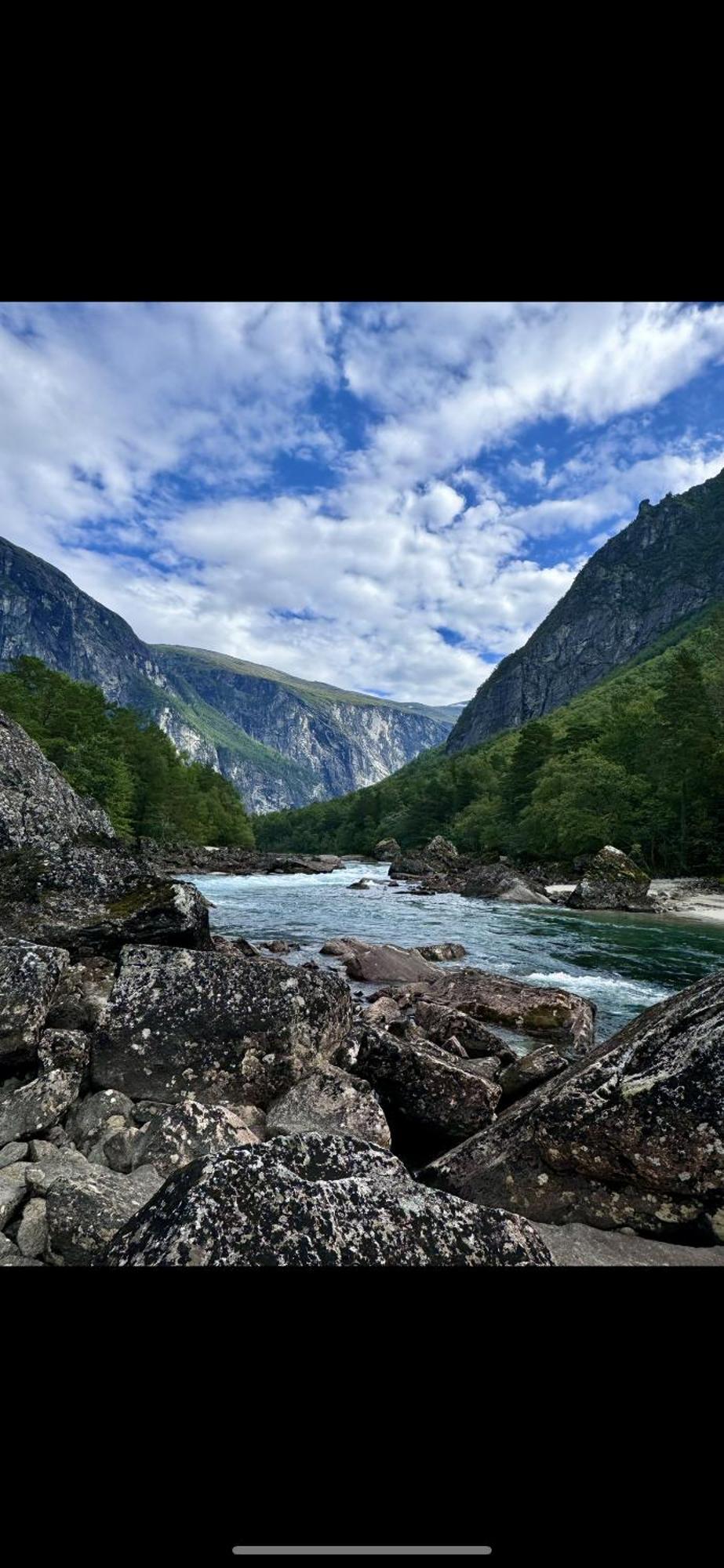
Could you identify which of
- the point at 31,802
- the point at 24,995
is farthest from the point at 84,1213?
the point at 31,802

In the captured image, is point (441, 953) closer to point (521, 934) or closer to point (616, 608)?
point (521, 934)

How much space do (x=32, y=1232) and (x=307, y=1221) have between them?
1763mm

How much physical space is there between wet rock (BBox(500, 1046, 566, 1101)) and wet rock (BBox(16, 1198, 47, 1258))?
3992 millimetres

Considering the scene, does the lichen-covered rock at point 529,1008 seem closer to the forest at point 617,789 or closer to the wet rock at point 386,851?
the forest at point 617,789

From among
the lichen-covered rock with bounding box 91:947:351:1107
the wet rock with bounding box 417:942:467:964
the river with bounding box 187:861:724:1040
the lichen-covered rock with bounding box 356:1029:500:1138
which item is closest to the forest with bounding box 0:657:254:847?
the river with bounding box 187:861:724:1040

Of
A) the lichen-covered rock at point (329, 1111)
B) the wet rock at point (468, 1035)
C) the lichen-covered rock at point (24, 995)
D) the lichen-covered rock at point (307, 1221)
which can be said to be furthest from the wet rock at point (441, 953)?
the lichen-covered rock at point (307, 1221)

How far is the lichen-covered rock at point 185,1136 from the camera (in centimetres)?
340

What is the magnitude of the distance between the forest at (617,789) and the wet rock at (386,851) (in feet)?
12.9
